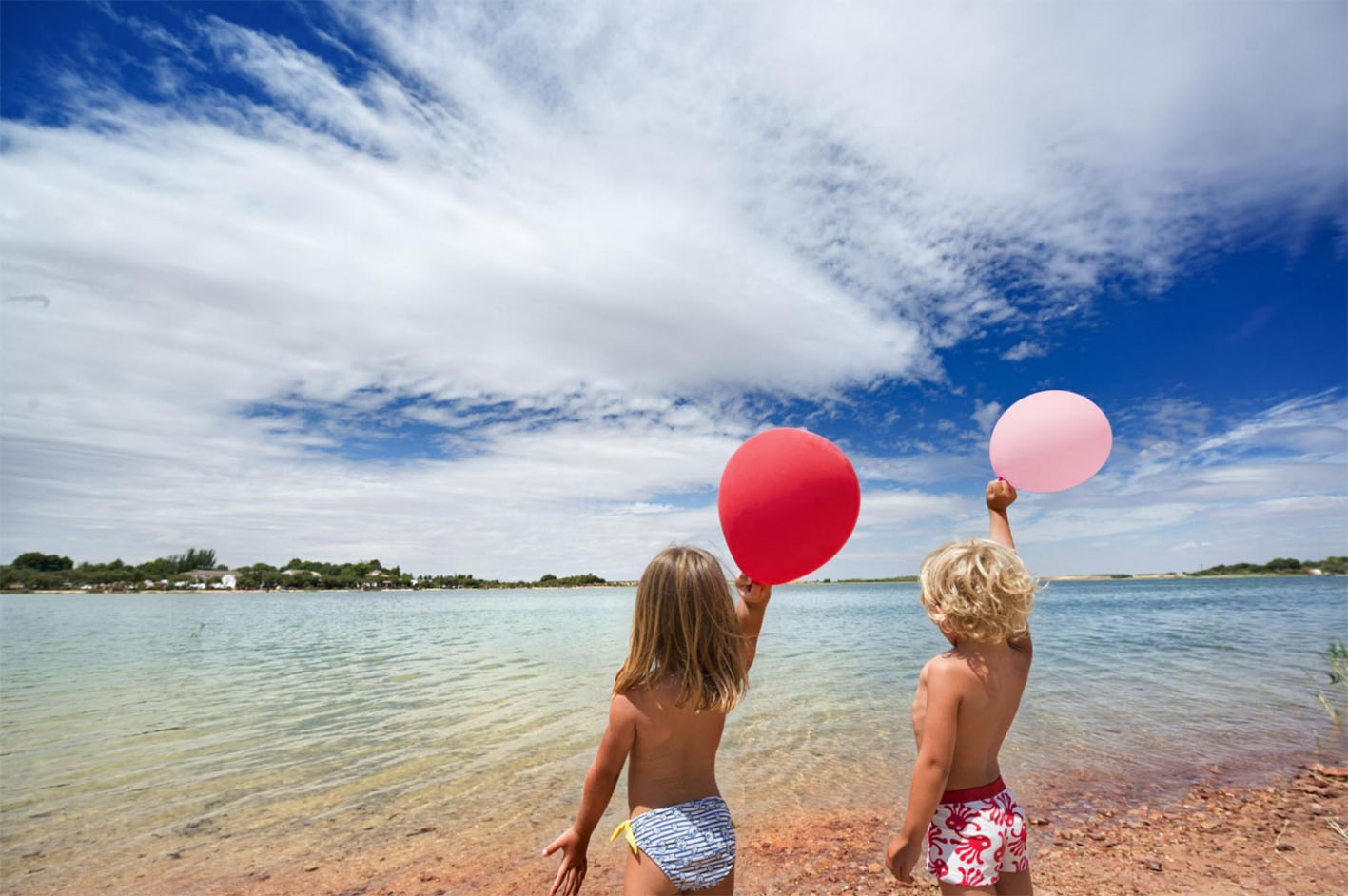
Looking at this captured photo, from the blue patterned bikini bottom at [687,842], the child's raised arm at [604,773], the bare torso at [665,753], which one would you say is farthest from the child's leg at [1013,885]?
the child's raised arm at [604,773]

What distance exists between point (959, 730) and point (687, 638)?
1.06 m

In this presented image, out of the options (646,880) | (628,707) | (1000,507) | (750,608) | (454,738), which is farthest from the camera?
(454,738)

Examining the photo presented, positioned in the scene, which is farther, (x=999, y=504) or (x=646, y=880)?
(x=999, y=504)

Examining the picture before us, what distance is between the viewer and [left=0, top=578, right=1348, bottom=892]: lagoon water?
631 centimetres

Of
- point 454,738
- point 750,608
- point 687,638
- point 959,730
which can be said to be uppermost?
point 750,608

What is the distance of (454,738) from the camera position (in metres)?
9.12

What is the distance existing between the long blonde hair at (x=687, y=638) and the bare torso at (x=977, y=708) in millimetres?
715

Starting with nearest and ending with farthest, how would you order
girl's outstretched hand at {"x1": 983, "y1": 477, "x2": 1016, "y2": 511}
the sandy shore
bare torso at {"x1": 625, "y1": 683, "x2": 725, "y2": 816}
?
1. bare torso at {"x1": 625, "y1": 683, "x2": 725, "y2": 816}
2. girl's outstretched hand at {"x1": 983, "y1": 477, "x2": 1016, "y2": 511}
3. the sandy shore

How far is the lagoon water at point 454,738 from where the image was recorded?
631 centimetres

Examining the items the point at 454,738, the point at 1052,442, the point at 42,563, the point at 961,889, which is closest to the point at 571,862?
the point at 961,889

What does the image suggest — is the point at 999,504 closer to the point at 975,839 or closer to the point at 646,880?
the point at 975,839

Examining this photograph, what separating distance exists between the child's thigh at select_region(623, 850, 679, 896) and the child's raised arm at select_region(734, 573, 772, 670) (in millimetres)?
780

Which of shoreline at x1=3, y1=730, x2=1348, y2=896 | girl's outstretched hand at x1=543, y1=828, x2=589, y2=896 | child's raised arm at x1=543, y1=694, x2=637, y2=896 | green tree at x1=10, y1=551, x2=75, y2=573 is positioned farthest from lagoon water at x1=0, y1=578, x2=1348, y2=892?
green tree at x1=10, y1=551, x2=75, y2=573

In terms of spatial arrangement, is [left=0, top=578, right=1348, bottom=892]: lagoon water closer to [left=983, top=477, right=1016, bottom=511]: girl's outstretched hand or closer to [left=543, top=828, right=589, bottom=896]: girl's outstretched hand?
[left=543, top=828, right=589, bottom=896]: girl's outstretched hand
